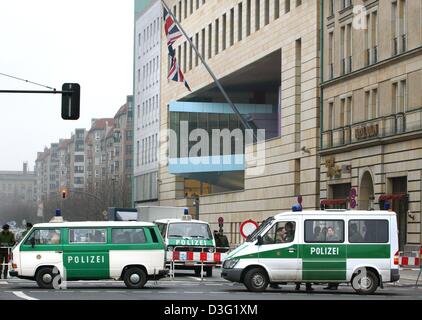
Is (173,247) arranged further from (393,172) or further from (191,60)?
(191,60)

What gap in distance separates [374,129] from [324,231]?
26.2m

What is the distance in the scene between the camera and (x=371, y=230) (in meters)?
24.8

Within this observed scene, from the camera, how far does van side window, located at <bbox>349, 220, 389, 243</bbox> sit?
973 inches

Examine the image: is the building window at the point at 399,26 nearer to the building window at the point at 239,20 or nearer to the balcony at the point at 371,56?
the balcony at the point at 371,56

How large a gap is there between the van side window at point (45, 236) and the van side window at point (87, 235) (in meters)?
0.34

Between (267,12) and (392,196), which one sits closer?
(392,196)

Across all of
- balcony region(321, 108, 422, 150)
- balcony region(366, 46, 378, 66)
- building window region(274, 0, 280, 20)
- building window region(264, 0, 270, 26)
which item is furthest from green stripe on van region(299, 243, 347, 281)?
building window region(264, 0, 270, 26)

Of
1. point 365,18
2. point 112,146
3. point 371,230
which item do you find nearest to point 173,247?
point 371,230

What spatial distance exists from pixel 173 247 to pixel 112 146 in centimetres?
16173

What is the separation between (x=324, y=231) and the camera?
24891 mm

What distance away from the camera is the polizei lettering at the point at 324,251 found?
80.7ft

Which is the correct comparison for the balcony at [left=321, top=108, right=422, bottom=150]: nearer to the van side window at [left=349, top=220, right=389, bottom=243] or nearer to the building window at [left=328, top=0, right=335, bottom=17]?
the building window at [left=328, top=0, right=335, bottom=17]

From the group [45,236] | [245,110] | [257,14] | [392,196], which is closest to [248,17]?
[257,14]

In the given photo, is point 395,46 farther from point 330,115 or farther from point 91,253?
point 91,253
